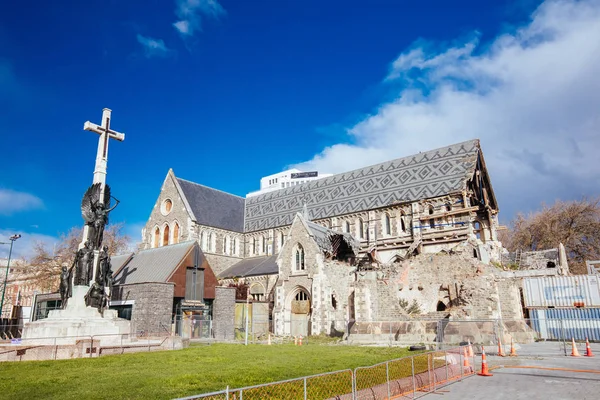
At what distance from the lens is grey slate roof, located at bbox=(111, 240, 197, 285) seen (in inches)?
1051

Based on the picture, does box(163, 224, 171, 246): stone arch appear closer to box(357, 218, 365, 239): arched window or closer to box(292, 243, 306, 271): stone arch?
box(292, 243, 306, 271): stone arch

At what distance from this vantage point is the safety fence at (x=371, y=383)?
7.53 m

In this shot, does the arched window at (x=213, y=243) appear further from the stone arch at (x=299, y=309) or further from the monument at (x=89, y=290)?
the monument at (x=89, y=290)

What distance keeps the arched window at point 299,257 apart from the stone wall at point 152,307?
10.6m

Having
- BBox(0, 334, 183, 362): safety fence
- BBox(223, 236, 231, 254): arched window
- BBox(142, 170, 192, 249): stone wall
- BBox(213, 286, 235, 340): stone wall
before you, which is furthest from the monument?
BBox(223, 236, 231, 254): arched window

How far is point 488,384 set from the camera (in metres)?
10.4

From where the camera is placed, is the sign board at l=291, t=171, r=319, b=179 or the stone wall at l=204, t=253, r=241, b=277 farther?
the sign board at l=291, t=171, r=319, b=179

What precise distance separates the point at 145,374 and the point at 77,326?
7.43m

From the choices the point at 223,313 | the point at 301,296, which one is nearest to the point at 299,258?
the point at 301,296

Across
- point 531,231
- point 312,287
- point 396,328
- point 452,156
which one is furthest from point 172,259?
point 531,231

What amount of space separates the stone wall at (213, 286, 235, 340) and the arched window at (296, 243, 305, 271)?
5769 mm

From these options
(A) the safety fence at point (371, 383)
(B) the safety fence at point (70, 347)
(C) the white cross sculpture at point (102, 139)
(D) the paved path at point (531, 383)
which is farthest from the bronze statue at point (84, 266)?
(D) the paved path at point (531, 383)

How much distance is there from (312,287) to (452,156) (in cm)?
1864

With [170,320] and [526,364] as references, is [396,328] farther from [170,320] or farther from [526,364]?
[170,320]
